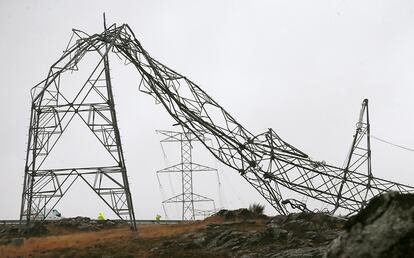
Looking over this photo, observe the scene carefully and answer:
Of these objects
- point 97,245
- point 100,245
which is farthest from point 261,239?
point 97,245

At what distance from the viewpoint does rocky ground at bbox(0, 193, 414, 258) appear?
988cm

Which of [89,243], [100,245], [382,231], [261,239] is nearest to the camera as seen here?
[382,231]

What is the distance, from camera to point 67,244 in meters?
23.3

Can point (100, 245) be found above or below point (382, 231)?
above

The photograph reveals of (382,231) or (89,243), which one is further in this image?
(89,243)

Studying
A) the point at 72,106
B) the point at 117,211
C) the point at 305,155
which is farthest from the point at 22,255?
the point at 305,155

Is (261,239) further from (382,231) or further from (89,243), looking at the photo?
(382,231)

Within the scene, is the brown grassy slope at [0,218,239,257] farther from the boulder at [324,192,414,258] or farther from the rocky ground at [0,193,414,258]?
the boulder at [324,192,414,258]

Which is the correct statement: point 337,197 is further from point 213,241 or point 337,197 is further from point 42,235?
point 42,235

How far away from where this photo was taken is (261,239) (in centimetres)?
2044

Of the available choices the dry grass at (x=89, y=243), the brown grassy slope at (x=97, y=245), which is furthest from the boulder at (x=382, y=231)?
the dry grass at (x=89, y=243)

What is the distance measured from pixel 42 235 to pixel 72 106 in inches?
389

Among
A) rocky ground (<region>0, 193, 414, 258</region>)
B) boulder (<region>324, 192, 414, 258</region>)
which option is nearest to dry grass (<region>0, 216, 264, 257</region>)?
rocky ground (<region>0, 193, 414, 258</region>)

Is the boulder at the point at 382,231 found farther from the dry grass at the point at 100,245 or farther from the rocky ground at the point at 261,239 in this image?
the dry grass at the point at 100,245
